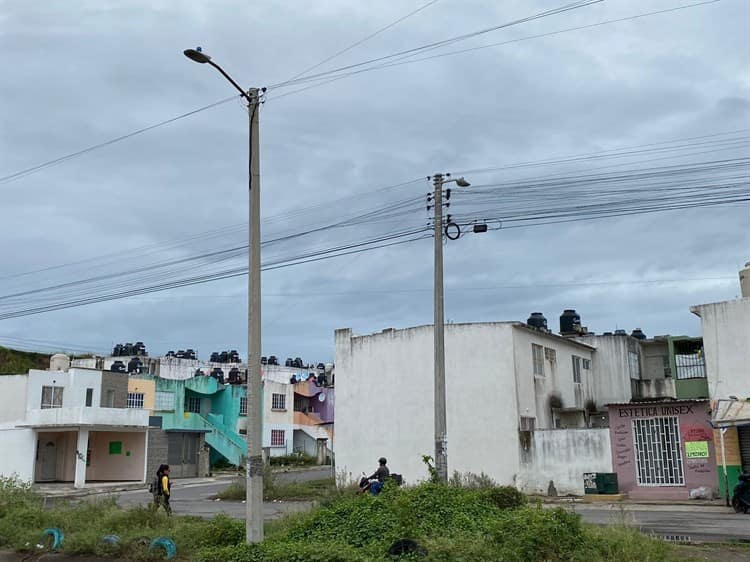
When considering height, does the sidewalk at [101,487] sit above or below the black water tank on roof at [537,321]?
below

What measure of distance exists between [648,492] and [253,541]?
20570mm

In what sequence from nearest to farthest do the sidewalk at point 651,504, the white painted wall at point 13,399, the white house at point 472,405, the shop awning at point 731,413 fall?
the shop awning at point 731,413 → the sidewalk at point 651,504 → the white house at point 472,405 → the white painted wall at point 13,399

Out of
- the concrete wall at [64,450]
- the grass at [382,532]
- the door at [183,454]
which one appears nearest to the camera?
the grass at [382,532]

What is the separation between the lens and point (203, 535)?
13984 millimetres

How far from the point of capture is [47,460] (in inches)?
1801

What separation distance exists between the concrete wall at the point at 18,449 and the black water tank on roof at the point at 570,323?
30.4 metres

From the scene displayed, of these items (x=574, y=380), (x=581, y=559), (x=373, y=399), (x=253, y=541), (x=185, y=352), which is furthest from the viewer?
(x=185, y=352)

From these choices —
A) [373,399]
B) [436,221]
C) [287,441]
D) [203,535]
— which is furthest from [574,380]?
[287,441]

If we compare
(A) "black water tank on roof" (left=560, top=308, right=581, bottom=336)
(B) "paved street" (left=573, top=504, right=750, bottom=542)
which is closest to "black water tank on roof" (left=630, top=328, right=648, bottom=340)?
(A) "black water tank on roof" (left=560, top=308, right=581, bottom=336)

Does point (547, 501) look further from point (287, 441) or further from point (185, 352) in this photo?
point (185, 352)

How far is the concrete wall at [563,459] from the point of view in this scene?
97.8 feet

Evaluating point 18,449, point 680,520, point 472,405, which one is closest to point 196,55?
point 680,520

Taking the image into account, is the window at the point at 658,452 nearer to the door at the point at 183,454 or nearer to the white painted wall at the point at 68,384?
the door at the point at 183,454

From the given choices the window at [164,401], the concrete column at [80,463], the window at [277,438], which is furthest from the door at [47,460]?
the window at [277,438]
